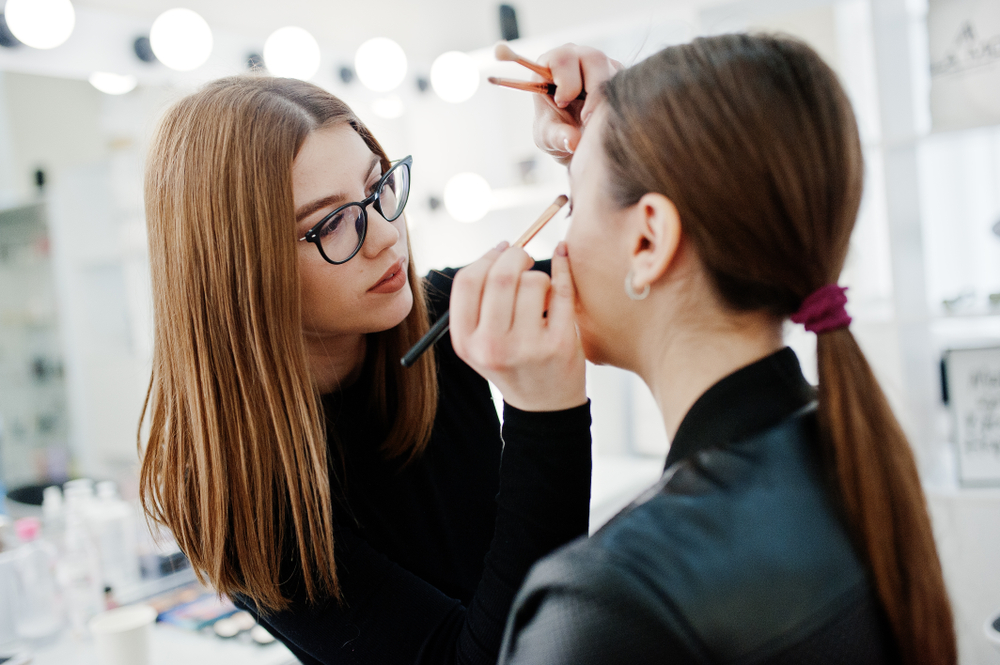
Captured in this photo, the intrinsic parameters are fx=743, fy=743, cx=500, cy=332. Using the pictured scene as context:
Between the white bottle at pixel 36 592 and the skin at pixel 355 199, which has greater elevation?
the skin at pixel 355 199

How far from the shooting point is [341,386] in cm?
100

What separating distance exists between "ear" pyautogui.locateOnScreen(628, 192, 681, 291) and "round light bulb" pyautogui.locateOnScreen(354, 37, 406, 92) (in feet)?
4.17

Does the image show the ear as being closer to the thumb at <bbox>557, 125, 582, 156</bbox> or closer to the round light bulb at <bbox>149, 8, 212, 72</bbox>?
the thumb at <bbox>557, 125, 582, 156</bbox>

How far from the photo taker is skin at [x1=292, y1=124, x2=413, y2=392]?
2.75 feet

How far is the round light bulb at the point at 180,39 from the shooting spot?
133 cm

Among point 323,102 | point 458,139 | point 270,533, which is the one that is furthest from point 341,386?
point 458,139

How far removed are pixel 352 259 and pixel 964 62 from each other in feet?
4.69

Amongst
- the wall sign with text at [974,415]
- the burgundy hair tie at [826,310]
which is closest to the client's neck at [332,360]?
the burgundy hair tie at [826,310]

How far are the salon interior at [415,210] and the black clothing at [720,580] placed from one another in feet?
1.55

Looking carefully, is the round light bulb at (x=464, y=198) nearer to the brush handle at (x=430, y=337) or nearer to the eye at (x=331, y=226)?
the eye at (x=331, y=226)

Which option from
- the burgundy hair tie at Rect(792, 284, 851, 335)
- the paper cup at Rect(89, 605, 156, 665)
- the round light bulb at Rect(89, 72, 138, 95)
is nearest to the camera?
the burgundy hair tie at Rect(792, 284, 851, 335)

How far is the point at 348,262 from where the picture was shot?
2.84 ft

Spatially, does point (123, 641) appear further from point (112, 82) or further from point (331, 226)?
point (112, 82)

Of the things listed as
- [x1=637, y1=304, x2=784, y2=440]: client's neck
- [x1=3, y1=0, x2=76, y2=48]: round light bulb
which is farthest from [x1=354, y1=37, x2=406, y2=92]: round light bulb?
[x1=637, y1=304, x2=784, y2=440]: client's neck
